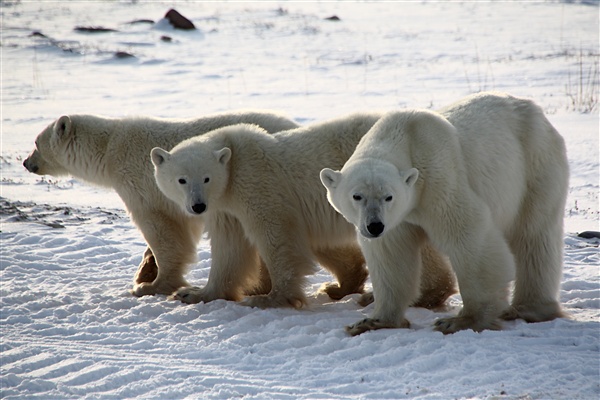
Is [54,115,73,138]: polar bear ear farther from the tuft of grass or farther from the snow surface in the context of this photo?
the tuft of grass

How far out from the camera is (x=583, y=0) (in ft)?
90.6

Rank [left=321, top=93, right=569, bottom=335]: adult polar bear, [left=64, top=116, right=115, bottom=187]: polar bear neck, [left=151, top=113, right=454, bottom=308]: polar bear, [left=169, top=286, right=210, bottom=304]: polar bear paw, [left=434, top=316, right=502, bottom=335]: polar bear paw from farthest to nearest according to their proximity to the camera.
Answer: [left=64, top=116, right=115, bottom=187]: polar bear neck, [left=169, top=286, right=210, bottom=304]: polar bear paw, [left=151, top=113, right=454, bottom=308]: polar bear, [left=434, top=316, right=502, bottom=335]: polar bear paw, [left=321, top=93, right=569, bottom=335]: adult polar bear

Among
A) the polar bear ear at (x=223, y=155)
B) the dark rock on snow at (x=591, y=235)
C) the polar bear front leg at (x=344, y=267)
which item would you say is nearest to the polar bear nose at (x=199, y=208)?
the polar bear ear at (x=223, y=155)

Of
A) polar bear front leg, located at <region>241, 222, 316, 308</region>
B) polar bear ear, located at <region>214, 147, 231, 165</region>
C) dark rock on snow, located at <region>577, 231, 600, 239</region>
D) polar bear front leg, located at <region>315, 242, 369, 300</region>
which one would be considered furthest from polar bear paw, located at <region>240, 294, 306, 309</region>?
dark rock on snow, located at <region>577, 231, 600, 239</region>

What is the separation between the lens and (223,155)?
5.72 m

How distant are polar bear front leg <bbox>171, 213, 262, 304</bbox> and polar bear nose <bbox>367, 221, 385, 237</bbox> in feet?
6.15

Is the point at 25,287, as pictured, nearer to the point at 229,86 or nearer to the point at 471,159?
the point at 471,159

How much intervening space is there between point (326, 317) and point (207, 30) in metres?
19.5

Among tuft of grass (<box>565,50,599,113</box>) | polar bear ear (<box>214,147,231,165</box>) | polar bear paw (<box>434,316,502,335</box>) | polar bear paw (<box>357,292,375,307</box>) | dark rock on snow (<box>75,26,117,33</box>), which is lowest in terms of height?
polar bear paw (<box>357,292,375,307</box>)

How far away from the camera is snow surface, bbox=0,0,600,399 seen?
419 cm

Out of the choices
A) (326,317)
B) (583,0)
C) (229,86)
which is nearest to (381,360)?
(326,317)

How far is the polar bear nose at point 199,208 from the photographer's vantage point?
5.50 meters

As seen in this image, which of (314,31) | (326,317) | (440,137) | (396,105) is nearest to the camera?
(440,137)

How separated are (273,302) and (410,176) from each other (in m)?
1.84
